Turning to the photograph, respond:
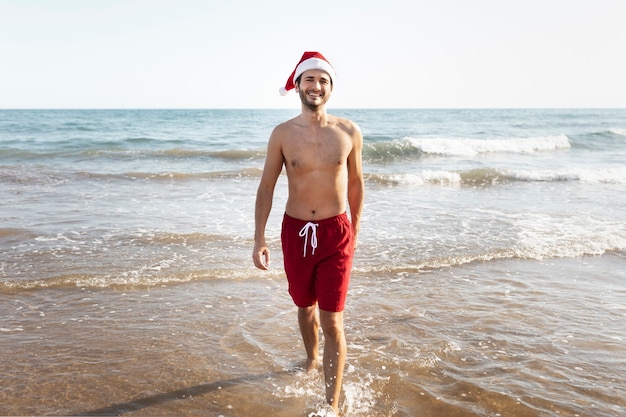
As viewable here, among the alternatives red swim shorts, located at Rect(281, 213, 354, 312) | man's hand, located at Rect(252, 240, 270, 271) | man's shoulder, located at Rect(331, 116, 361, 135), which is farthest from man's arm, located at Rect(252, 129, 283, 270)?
man's shoulder, located at Rect(331, 116, 361, 135)

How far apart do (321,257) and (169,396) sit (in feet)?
4.75

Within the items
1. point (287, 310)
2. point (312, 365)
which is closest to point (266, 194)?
point (312, 365)

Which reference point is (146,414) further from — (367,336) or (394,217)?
(394,217)

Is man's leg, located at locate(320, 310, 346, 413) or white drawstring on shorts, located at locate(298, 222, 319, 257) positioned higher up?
white drawstring on shorts, located at locate(298, 222, 319, 257)

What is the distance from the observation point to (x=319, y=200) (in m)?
3.50

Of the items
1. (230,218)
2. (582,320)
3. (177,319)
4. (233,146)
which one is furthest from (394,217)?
(233,146)

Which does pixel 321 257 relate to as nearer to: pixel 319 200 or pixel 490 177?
pixel 319 200

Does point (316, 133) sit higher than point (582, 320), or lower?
higher

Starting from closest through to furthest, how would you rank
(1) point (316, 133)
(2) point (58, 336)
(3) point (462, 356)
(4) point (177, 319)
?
(1) point (316, 133) < (3) point (462, 356) < (2) point (58, 336) < (4) point (177, 319)

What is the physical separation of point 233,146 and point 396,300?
20843 millimetres

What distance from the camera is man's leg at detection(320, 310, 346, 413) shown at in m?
3.41

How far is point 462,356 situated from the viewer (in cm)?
432

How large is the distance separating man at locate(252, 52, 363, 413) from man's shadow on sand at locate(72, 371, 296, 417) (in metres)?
0.78
